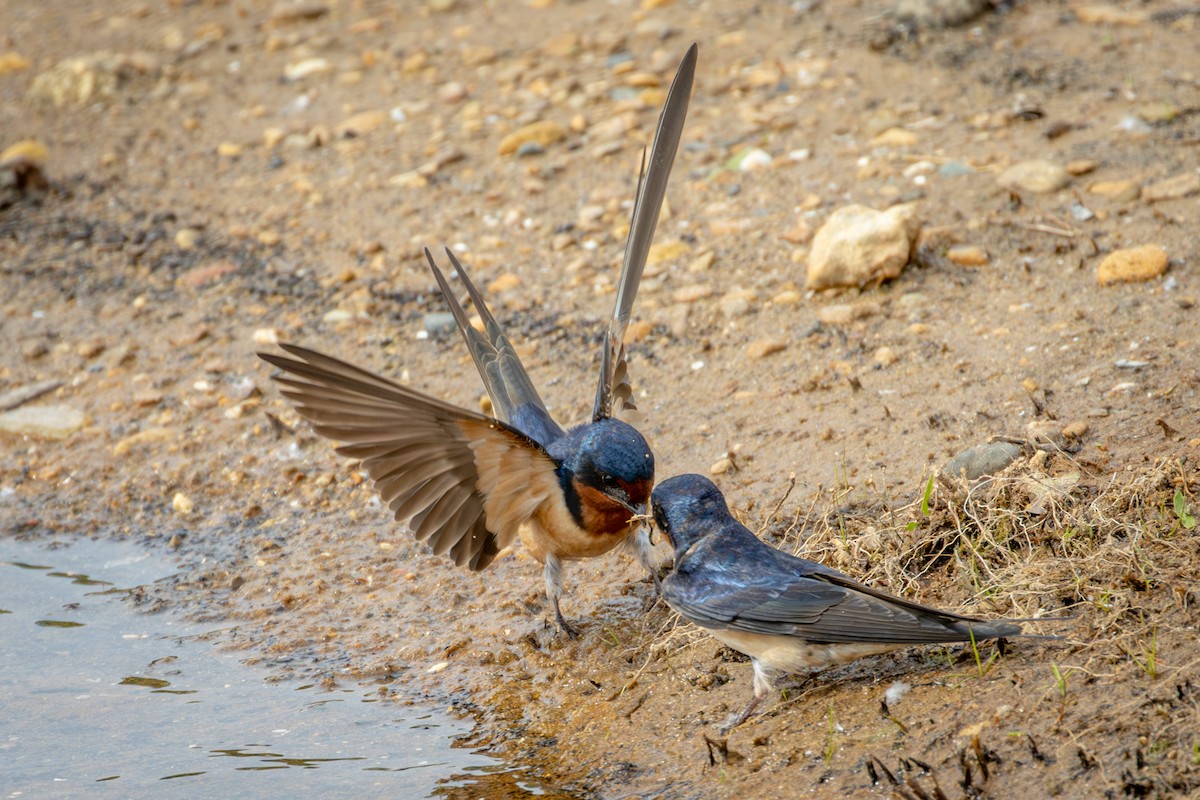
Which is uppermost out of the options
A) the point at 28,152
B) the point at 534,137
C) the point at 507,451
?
the point at 28,152

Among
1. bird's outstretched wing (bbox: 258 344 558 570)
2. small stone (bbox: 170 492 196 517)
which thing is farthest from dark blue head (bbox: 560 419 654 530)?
small stone (bbox: 170 492 196 517)

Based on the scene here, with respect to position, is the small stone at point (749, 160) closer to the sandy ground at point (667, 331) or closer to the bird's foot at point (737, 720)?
the sandy ground at point (667, 331)

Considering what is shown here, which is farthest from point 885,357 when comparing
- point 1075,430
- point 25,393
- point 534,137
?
point 25,393

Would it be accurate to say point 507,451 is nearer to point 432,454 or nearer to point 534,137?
point 432,454

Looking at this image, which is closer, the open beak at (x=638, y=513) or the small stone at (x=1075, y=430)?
the open beak at (x=638, y=513)

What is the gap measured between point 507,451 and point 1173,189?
3.61m

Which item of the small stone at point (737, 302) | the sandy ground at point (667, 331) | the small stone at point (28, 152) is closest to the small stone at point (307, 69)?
the sandy ground at point (667, 331)

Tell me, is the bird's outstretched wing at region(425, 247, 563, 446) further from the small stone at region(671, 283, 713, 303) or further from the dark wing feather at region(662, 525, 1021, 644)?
the small stone at region(671, 283, 713, 303)

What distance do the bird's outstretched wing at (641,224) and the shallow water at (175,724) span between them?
139cm

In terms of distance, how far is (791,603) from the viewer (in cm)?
370

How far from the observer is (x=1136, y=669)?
338 centimetres

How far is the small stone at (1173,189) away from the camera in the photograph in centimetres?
591

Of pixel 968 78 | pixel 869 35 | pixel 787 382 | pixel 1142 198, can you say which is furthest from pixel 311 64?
pixel 1142 198

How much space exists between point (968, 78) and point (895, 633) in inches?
188
